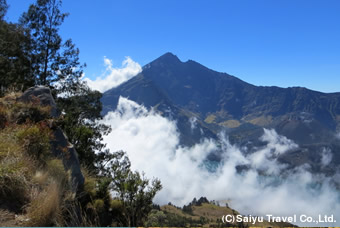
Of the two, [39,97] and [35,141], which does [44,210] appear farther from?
[39,97]

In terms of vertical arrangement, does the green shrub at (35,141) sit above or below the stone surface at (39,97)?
below

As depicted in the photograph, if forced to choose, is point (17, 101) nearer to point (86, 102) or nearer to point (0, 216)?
point (0, 216)

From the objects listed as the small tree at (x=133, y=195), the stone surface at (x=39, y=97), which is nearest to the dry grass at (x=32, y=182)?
the small tree at (x=133, y=195)

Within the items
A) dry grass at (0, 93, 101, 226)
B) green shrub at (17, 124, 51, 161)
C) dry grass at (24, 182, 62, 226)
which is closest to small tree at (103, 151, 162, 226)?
dry grass at (0, 93, 101, 226)

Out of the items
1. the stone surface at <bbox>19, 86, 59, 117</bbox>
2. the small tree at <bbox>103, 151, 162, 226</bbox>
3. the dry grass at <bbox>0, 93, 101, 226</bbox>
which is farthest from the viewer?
the stone surface at <bbox>19, 86, 59, 117</bbox>

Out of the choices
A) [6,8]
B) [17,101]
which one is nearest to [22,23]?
[6,8]

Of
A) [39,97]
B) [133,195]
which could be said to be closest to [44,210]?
[133,195]

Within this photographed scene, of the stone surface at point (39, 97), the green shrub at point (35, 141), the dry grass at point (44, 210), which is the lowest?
the dry grass at point (44, 210)

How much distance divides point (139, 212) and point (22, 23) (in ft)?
111

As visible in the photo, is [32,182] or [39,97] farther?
[39,97]

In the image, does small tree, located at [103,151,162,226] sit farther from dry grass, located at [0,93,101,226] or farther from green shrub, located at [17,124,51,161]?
green shrub, located at [17,124,51,161]

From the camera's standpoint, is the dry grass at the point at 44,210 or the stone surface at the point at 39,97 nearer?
the dry grass at the point at 44,210

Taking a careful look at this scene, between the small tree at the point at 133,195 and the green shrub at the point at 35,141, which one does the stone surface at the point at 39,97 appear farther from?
the small tree at the point at 133,195

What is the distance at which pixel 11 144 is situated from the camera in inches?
362
